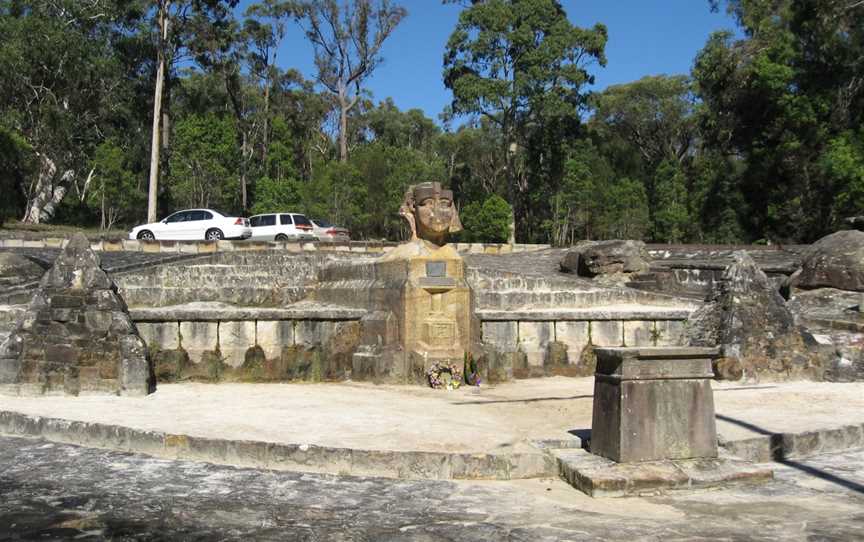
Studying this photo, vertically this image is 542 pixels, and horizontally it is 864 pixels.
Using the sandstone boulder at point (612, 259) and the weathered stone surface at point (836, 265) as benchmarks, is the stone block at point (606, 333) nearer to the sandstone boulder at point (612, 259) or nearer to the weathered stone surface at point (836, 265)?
the weathered stone surface at point (836, 265)

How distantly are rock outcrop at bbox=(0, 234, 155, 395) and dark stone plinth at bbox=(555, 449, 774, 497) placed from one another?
4739mm

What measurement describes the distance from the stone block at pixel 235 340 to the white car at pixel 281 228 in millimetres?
16054

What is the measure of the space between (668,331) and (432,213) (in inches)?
144

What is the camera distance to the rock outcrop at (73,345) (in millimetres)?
8172

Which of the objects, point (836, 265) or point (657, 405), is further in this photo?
point (836, 265)

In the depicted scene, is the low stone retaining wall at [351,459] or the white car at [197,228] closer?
the low stone retaining wall at [351,459]

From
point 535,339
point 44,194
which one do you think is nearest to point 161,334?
point 535,339

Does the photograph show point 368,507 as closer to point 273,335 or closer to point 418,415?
point 418,415

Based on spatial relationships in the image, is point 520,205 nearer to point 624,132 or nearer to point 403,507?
point 624,132

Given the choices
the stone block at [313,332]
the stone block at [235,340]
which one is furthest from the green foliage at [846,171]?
the stone block at [235,340]

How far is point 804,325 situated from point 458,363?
492 cm

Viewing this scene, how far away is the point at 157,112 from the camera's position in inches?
1334

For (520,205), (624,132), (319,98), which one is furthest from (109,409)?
(624,132)

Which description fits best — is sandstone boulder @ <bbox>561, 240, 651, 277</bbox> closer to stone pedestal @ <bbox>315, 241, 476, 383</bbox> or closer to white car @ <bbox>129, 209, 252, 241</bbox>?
stone pedestal @ <bbox>315, 241, 476, 383</bbox>
